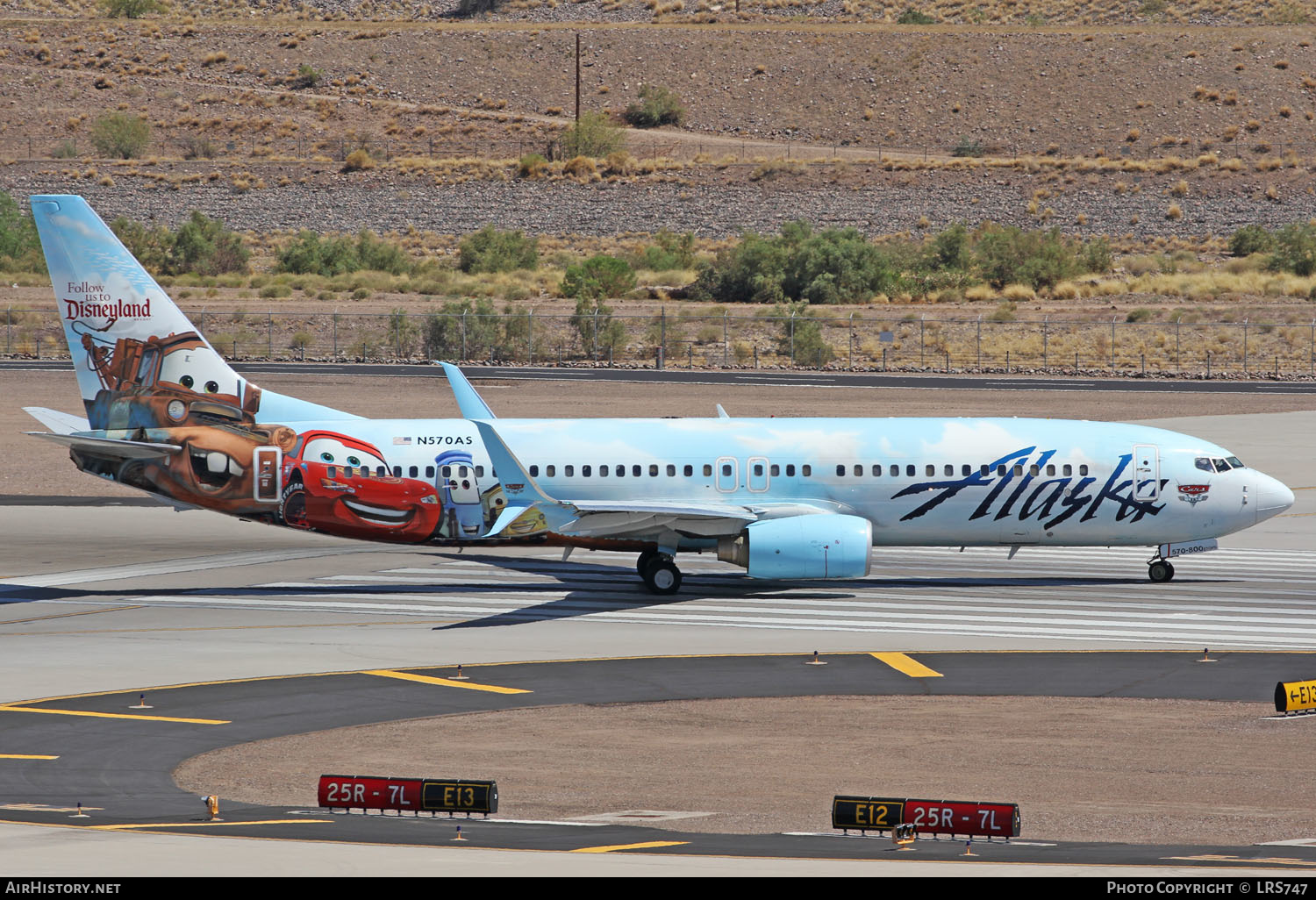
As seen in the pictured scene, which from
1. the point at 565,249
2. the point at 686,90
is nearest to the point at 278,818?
the point at 565,249

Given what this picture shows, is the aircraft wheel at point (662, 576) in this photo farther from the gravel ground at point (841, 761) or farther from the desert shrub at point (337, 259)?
the desert shrub at point (337, 259)

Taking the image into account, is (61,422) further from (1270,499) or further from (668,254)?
(668,254)

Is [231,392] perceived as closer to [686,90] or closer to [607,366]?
[607,366]

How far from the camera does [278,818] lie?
2041cm

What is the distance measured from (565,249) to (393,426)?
11175 centimetres

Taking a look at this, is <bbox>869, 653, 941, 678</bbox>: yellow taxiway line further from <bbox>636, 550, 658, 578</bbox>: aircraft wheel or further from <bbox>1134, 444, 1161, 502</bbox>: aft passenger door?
<bbox>1134, 444, 1161, 502</bbox>: aft passenger door

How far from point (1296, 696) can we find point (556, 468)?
18616mm

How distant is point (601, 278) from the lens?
125m

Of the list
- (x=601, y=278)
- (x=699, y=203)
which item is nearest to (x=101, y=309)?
(x=601, y=278)

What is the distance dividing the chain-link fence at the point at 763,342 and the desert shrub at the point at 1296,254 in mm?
22887

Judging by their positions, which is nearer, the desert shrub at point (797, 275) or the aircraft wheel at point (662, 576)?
the aircraft wheel at point (662, 576)

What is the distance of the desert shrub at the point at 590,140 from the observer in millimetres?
172375

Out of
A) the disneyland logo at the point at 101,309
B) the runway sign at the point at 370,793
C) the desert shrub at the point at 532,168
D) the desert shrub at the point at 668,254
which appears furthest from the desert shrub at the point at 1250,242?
the runway sign at the point at 370,793

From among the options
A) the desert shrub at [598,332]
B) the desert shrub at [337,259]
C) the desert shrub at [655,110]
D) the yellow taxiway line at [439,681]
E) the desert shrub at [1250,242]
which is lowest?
the yellow taxiway line at [439,681]
